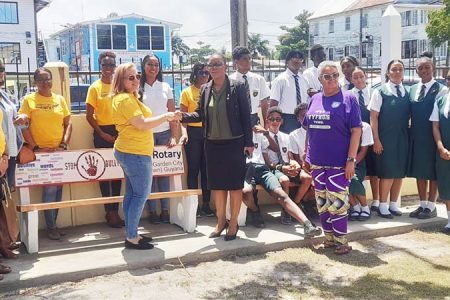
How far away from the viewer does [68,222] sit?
616cm

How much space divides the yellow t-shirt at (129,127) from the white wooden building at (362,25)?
36.8m

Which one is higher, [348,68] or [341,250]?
[348,68]

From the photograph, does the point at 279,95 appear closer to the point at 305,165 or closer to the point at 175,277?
the point at 305,165

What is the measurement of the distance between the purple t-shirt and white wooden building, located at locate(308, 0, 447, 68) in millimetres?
36110

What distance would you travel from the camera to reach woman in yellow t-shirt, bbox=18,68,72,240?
5.31 m

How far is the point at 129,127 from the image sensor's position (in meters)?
4.78

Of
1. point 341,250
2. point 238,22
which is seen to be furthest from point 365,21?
point 341,250

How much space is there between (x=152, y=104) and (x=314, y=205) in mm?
2306

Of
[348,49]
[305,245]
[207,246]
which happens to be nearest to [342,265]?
[305,245]

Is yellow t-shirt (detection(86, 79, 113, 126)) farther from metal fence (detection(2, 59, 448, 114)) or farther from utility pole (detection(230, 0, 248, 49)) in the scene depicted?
utility pole (detection(230, 0, 248, 49))

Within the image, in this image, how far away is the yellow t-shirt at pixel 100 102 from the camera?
5691mm

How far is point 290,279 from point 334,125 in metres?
1.50

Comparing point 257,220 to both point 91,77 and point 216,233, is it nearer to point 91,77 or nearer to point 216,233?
point 216,233

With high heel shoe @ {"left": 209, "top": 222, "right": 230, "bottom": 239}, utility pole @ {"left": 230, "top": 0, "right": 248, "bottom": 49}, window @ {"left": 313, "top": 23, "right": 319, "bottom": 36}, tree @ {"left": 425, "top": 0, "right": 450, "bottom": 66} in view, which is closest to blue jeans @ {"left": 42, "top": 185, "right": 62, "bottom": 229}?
high heel shoe @ {"left": 209, "top": 222, "right": 230, "bottom": 239}
